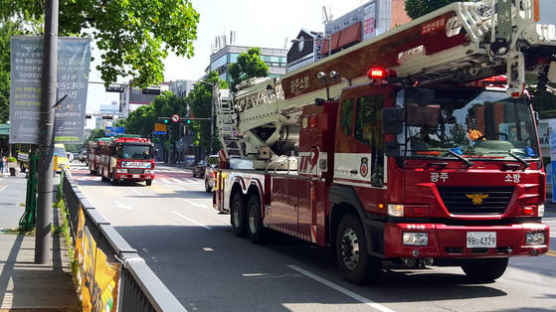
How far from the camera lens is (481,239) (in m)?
7.48

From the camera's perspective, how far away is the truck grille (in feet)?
24.6

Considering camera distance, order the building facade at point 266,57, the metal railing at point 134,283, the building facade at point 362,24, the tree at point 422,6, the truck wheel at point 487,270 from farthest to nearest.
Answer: the building facade at point 266,57 → the building facade at point 362,24 → the tree at point 422,6 → the truck wheel at point 487,270 → the metal railing at point 134,283

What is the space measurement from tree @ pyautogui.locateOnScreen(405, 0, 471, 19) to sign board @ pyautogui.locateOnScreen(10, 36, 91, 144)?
2320cm

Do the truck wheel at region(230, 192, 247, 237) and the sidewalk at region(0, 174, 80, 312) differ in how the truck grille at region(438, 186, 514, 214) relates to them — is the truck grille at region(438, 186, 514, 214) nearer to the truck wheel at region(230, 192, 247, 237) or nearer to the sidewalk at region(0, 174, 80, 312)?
the sidewalk at region(0, 174, 80, 312)

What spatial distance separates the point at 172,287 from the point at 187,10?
261 inches

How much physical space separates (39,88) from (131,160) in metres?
26.2

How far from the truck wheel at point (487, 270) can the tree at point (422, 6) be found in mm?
22646

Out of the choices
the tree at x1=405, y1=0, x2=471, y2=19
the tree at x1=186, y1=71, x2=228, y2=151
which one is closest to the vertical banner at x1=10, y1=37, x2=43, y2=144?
the tree at x1=405, y1=0, x2=471, y2=19

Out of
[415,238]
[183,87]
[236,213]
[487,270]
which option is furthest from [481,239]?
[183,87]

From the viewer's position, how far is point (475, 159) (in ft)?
24.9

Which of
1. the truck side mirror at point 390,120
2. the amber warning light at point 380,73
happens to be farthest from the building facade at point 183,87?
the truck side mirror at point 390,120

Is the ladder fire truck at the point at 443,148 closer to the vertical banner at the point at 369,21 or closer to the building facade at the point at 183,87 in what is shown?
the vertical banner at the point at 369,21

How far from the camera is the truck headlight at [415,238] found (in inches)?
289

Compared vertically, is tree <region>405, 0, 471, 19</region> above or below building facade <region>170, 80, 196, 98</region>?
below
